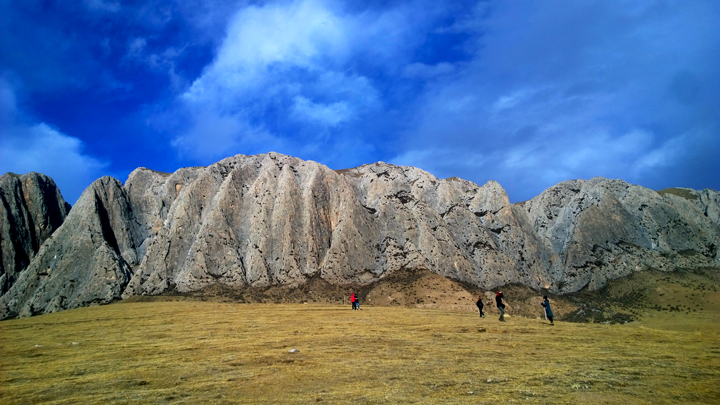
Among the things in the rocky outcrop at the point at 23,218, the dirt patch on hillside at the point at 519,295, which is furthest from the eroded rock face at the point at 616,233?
the rocky outcrop at the point at 23,218

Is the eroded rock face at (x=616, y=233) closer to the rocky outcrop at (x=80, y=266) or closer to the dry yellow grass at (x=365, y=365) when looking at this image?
the dry yellow grass at (x=365, y=365)

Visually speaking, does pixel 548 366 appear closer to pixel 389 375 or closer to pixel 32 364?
pixel 389 375

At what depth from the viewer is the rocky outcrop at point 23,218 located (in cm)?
7462

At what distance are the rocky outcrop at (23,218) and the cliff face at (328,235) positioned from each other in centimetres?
1571

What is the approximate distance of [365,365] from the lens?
1494 centimetres

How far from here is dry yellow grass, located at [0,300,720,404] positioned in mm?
11352

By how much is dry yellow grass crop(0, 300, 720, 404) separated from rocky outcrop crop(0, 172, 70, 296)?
Answer: 6554cm

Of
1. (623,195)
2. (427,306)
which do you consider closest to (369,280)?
(427,306)

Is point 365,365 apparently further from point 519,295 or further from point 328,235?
point 328,235

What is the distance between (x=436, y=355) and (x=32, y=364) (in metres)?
17.4

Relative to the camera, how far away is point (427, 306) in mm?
49562

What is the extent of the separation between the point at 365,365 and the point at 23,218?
94734 millimetres

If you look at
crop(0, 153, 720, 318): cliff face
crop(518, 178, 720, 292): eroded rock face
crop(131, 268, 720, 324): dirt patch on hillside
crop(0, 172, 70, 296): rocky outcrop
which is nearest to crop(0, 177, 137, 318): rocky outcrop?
crop(0, 153, 720, 318): cliff face

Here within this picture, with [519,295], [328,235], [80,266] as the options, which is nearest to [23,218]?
[80,266]
